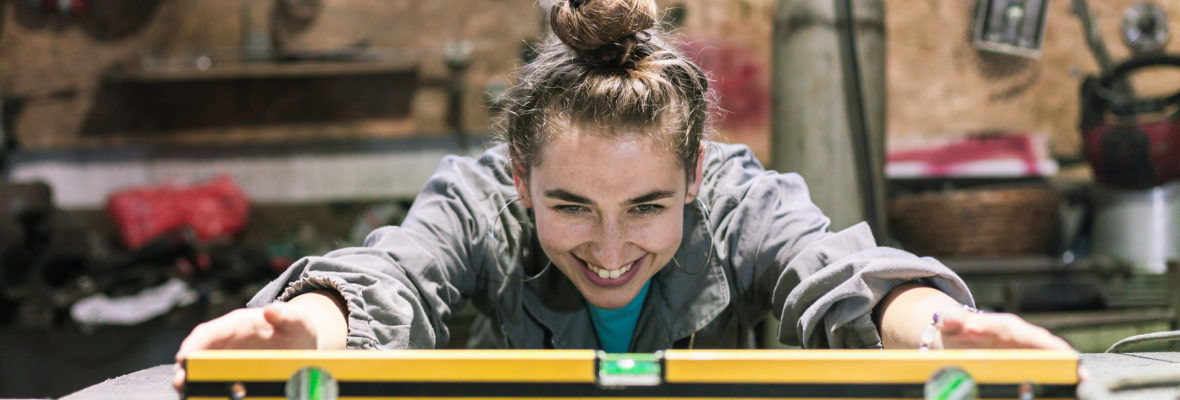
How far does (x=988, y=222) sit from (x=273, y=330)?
2471 millimetres

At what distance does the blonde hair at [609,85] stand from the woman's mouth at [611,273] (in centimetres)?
15

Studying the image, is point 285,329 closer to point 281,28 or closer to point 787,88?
point 787,88

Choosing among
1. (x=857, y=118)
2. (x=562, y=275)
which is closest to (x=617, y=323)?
(x=562, y=275)

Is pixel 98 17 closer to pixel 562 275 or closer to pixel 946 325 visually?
A: pixel 562 275

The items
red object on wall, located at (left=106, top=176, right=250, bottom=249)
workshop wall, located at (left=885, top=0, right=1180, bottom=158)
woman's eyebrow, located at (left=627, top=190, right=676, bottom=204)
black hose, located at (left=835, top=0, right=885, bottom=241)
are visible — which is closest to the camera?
woman's eyebrow, located at (left=627, top=190, right=676, bottom=204)

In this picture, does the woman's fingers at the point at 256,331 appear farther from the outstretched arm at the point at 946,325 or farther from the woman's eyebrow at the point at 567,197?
the outstretched arm at the point at 946,325

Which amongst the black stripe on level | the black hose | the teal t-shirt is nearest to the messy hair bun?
the teal t-shirt

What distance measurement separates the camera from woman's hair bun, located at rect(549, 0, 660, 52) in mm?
1020

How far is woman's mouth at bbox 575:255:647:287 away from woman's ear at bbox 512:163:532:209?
0.13 metres

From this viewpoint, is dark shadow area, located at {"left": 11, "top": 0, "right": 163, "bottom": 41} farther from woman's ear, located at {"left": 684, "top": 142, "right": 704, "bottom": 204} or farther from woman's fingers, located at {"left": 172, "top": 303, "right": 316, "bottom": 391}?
woman's fingers, located at {"left": 172, "top": 303, "right": 316, "bottom": 391}

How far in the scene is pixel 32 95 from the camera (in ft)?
11.7

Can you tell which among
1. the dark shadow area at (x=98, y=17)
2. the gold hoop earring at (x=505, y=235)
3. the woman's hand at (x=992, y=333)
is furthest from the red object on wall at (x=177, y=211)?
the woman's hand at (x=992, y=333)

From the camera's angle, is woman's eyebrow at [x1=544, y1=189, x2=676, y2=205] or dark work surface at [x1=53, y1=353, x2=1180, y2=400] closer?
dark work surface at [x1=53, y1=353, x2=1180, y2=400]

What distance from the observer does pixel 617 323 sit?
127 centimetres
